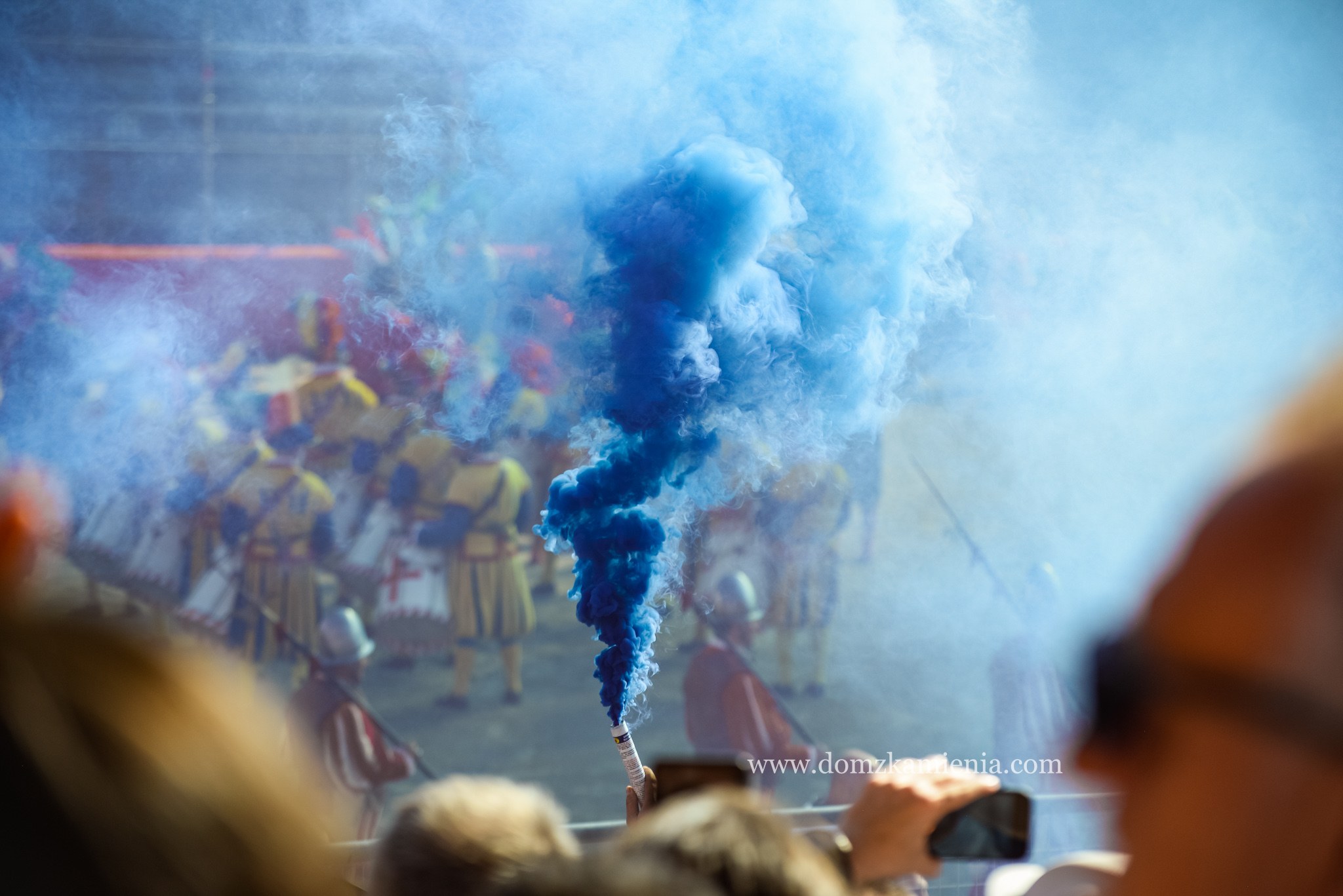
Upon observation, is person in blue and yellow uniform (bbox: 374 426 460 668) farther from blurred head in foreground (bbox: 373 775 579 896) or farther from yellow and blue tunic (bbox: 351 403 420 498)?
blurred head in foreground (bbox: 373 775 579 896)

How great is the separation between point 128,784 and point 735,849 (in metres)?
0.38

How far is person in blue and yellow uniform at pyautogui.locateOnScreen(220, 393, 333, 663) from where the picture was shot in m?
5.32

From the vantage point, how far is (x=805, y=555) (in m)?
5.68

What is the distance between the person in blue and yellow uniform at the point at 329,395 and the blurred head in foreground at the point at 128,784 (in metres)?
5.97

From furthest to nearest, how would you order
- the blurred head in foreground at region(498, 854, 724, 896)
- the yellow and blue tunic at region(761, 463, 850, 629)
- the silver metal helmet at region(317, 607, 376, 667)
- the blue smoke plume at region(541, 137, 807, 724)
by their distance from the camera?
the yellow and blue tunic at region(761, 463, 850, 629), the silver metal helmet at region(317, 607, 376, 667), the blue smoke plume at region(541, 137, 807, 724), the blurred head in foreground at region(498, 854, 724, 896)

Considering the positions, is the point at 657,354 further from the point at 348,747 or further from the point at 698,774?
the point at 348,747

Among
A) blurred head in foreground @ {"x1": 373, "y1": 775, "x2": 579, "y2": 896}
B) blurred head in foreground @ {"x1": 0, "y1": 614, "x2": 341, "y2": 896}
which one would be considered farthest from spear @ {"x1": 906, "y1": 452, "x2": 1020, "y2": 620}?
blurred head in foreground @ {"x1": 0, "y1": 614, "x2": 341, "y2": 896}

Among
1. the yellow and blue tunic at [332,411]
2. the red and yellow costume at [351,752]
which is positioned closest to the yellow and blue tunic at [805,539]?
the red and yellow costume at [351,752]

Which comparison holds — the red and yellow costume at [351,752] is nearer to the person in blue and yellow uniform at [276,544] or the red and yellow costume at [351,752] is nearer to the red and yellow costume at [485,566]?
the red and yellow costume at [485,566]

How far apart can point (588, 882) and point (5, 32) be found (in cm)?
810

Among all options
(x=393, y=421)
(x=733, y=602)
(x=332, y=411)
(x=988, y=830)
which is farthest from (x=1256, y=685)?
(x=332, y=411)

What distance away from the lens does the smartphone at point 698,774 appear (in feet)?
3.48

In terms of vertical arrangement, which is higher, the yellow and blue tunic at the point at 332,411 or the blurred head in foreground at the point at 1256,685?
the yellow and blue tunic at the point at 332,411

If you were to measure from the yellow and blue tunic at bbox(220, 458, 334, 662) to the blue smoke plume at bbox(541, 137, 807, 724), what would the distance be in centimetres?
385
